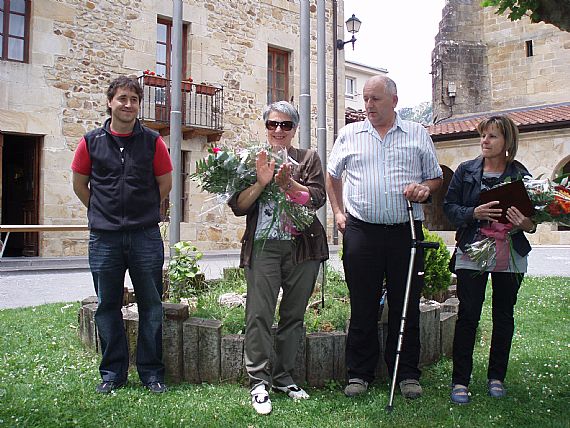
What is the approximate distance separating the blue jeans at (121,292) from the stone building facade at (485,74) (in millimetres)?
16852

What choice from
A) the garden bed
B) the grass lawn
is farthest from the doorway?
the garden bed

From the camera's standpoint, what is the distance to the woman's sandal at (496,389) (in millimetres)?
3428

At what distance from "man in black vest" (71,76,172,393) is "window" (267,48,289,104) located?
13515mm

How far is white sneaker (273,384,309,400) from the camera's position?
3.36 meters

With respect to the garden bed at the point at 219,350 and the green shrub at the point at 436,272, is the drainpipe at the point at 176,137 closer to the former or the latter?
the garden bed at the point at 219,350

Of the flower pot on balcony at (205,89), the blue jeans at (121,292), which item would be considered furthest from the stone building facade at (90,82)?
the blue jeans at (121,292)

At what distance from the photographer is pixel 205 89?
14.6 meters

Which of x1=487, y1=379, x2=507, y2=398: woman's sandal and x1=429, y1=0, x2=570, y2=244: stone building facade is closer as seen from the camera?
x1=487, y1=379, x2=507, y2=398: woman's sandal

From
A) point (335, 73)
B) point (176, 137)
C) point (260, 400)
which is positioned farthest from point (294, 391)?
point (335, 73)

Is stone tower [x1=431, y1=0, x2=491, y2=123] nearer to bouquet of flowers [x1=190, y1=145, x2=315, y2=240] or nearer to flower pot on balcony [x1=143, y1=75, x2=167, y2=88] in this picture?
flower pot on balcony [x1=143, y1=75, x2=167, y2=88]

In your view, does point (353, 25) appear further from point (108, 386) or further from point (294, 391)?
point (108, 386)

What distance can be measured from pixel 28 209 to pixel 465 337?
11857 mm

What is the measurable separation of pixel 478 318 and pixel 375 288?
66 cm

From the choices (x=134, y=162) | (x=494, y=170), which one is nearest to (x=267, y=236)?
(x=134, y=162)
